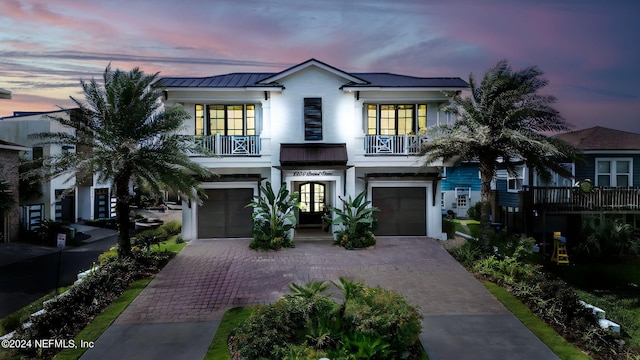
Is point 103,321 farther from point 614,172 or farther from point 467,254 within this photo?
point 614,172

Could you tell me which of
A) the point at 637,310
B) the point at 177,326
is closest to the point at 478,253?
the point at 637,310

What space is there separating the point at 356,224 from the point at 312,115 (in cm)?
542

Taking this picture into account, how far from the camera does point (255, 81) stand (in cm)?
1842

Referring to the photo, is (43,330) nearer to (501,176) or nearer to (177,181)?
(177,181)

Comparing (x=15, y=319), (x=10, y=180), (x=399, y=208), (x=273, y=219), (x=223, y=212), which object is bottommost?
(x=15, y=319)

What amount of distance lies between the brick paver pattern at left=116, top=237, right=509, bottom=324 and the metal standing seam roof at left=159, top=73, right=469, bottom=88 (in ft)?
23.7

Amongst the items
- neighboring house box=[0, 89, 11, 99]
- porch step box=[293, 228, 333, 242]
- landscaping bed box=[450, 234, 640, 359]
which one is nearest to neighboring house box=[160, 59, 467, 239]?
porch step box=[293, 228, 333, 242]

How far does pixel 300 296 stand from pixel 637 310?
33.9 feet

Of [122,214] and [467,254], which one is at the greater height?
[122,214]

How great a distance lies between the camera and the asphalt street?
11648 mm

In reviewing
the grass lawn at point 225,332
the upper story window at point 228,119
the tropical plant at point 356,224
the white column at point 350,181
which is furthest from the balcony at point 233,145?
the grass lawn at point 225,332

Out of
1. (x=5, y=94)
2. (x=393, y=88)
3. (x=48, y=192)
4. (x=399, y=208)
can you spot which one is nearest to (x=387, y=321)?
(x=399, y=208)

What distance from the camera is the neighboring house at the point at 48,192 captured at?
73.5 feet

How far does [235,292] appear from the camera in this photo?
36.7 ft
